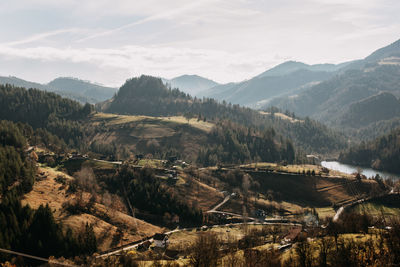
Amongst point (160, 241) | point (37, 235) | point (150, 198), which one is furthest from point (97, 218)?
point (150, 198)

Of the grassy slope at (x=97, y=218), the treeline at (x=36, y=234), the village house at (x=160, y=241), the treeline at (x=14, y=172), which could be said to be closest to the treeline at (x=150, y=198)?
the grassy slope at (x=97, y=218)

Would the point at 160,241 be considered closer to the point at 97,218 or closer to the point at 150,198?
the point at 97,218

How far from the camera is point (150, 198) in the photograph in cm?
17688

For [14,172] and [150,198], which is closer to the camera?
[14,172]

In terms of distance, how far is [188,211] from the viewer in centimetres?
16688

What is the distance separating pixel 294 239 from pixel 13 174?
127293 millimetres

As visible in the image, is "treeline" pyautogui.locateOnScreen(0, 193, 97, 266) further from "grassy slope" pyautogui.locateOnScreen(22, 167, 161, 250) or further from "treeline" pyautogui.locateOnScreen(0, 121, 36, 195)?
"treeline" pyautogui.locateOnScreen(0, 121, 36, 195)

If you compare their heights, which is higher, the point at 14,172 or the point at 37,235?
the point at 14,172

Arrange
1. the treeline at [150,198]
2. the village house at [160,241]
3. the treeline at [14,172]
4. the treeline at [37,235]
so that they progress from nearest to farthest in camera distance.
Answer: the treeline at [37,235] < the village house at [160,241] < the treeline at [14,172] < the treeline at [150,198]

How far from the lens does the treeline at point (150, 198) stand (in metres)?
165

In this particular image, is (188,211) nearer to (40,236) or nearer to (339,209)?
(40,236)

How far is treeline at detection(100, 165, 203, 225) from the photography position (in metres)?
165

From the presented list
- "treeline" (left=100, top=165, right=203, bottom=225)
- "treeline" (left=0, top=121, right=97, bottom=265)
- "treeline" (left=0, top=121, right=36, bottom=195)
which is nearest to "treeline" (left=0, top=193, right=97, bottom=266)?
"treeline" (left=0, top=121, right=97, bottom=265)

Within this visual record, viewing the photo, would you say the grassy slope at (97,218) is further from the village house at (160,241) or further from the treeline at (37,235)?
the village house at (160,241)
